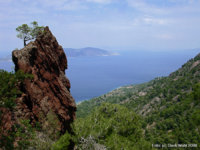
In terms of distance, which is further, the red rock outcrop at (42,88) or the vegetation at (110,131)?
the red rock outcrop at (42,88)

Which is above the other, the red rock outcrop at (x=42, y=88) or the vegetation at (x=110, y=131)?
the red rock outcrop at (x=42, y=88)

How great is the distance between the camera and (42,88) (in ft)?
55.0

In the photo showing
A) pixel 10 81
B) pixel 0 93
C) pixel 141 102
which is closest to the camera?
pixel 0 93

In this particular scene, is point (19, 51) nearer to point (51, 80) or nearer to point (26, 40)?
point (26, 40)

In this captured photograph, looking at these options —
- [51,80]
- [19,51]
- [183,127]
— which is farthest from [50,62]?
[183,127]

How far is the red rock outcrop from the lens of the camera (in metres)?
15.3

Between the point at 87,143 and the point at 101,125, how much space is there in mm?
2476

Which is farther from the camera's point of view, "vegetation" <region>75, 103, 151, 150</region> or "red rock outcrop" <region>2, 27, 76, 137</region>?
"red rock outcrop" <region>2, 27, 76, 137</region>

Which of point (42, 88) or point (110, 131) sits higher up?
point (42, 88)

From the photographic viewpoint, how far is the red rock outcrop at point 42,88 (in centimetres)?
1527

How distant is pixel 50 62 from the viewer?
714 inches

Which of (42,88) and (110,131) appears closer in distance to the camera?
(110,131)

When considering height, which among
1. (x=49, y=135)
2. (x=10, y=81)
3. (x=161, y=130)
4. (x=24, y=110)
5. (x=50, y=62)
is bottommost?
(x=161, y=130)

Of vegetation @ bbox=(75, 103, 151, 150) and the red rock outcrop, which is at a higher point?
the red rock outcrop
